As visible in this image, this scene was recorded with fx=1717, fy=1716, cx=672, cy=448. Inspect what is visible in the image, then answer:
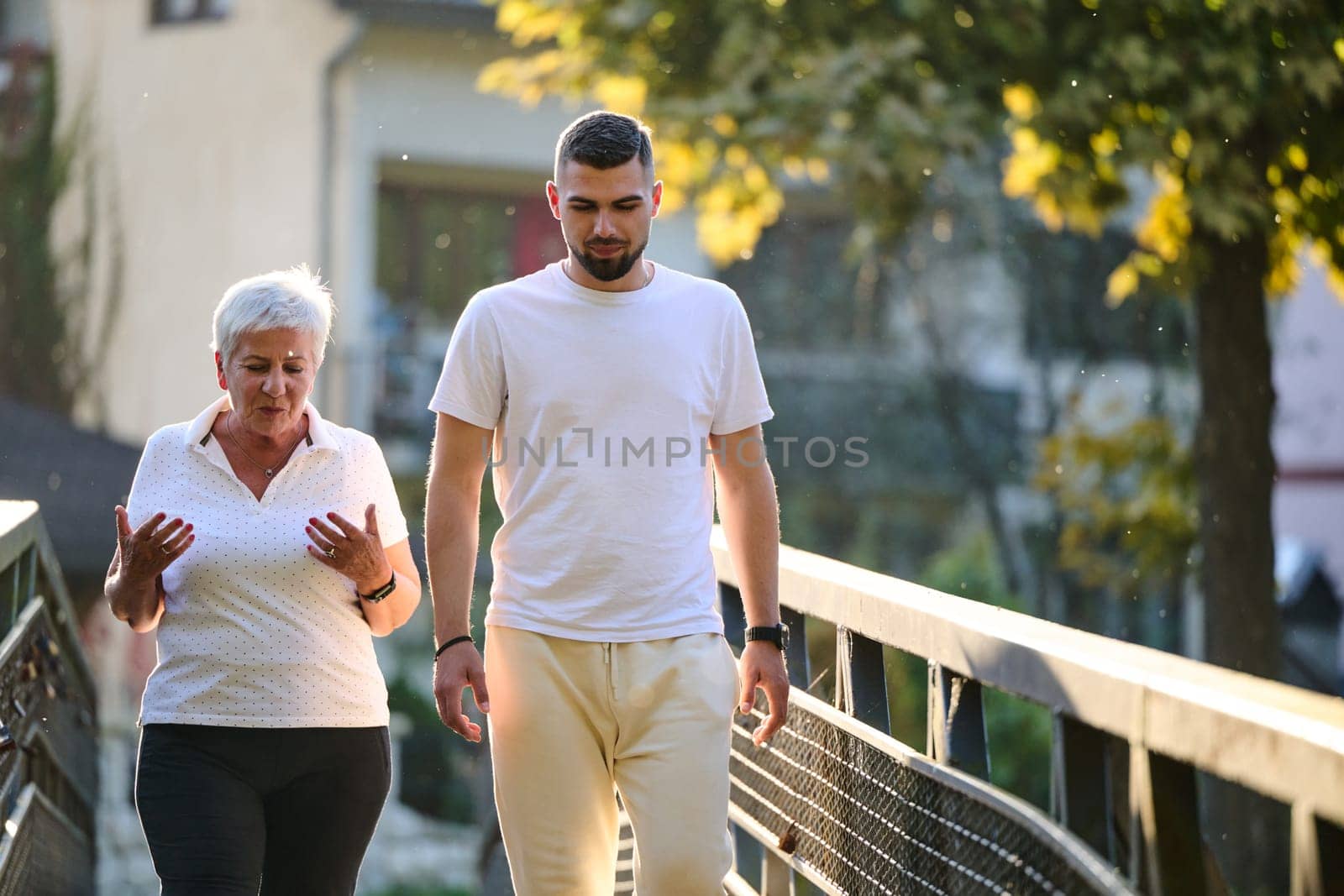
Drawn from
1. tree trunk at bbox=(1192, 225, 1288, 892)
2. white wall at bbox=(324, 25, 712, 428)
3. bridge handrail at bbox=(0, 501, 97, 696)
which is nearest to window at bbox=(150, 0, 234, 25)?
white wall at bbox=(324, 25, 712, 428)

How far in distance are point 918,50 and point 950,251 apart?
332 inches

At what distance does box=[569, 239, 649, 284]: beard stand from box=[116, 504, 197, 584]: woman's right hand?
66cm

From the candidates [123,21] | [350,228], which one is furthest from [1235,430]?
[123,21]

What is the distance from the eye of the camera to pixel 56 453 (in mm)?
11602

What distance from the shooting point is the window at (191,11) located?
12547 millimetres

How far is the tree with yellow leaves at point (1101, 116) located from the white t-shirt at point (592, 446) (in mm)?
4763

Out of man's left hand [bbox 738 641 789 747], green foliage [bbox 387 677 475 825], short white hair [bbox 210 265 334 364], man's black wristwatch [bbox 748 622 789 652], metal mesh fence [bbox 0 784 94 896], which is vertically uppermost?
short white hair [bbox 210 265 334 364]

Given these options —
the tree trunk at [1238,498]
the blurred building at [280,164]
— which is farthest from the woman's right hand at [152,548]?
the blurred building at [280,164]

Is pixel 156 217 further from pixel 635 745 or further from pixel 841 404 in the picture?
pixel 635 745

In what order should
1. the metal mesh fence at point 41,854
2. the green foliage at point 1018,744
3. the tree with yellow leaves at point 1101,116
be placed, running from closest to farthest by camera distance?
1. the metal mesh fence at point 41,854
2. the tree with yellow leaves at point 1101,116
3. the green foliage at point 1018,744

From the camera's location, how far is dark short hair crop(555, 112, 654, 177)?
7.82 ft

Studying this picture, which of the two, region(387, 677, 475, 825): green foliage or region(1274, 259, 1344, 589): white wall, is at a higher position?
region(1274, 259, 1344, 589): white wall

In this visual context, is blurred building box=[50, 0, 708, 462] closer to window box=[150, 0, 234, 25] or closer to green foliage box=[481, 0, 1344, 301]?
window box=[150, 0, 234, 25]

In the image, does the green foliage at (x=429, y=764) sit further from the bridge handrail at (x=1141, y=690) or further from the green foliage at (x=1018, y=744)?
the bridge handrail at (x=1141, y=690)
